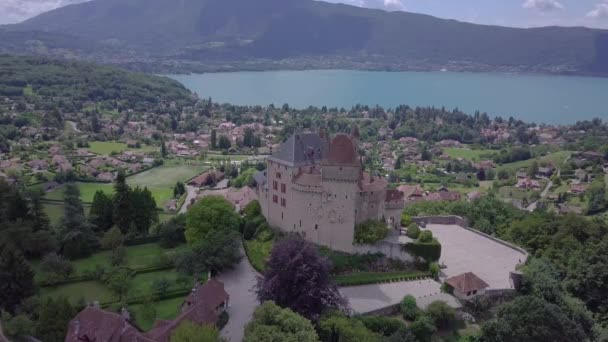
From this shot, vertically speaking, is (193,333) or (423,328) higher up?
(193,333)

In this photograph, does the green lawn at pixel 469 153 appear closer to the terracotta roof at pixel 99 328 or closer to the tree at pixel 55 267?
the tree at pixel 55 267

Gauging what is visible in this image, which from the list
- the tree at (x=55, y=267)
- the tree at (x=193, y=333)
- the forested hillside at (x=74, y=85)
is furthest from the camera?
the forested hillside at (x=74, y=85)

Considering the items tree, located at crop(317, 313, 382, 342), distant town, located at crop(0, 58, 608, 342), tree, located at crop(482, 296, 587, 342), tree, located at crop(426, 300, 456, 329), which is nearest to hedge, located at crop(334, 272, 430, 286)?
distant town, located at crop(0, 58, 608, 342)

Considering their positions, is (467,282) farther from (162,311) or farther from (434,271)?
(162,311)

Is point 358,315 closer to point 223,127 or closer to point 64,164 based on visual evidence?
point 64,164

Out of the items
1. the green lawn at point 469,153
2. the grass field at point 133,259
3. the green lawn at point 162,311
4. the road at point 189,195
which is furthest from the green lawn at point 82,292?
the green lawn at point 469,153

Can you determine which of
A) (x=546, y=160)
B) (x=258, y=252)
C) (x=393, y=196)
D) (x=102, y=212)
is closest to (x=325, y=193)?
(x=393, y=196)

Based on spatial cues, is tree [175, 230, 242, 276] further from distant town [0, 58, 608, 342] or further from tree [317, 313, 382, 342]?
tree [317, 313, 382, 342]
